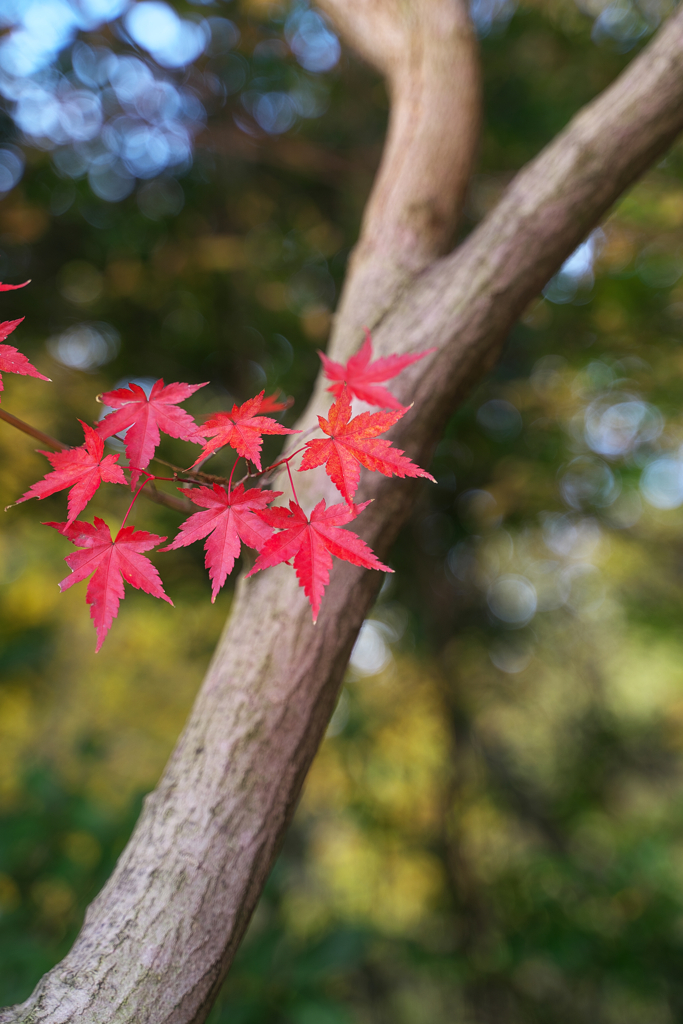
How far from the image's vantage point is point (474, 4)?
280 cm

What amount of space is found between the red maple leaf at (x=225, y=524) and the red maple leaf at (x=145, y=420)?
7cm

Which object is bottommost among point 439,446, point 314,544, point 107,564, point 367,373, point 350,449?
point 107,564

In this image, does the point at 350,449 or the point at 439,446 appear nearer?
the point at 350,449

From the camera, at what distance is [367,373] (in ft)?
2.66

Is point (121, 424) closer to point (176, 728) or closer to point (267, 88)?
point (267, 88)

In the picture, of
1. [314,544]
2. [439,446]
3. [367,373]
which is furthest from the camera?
[439,446]

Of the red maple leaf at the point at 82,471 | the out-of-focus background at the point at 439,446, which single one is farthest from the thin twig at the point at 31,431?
the out-of-focus background at the point at 439,446

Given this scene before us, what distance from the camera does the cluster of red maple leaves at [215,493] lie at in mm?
639

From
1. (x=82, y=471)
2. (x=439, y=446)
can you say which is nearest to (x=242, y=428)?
(x=82, y=471)

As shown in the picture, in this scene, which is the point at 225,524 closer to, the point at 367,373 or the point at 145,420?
the point at 145,420

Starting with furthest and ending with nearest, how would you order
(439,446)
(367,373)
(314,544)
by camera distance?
(439,446), (367,373), (314,544)

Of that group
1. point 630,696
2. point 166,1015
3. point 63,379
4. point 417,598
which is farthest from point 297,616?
point 630,696

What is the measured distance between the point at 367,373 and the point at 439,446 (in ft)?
6.06

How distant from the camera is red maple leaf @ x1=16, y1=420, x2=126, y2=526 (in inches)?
26.4
